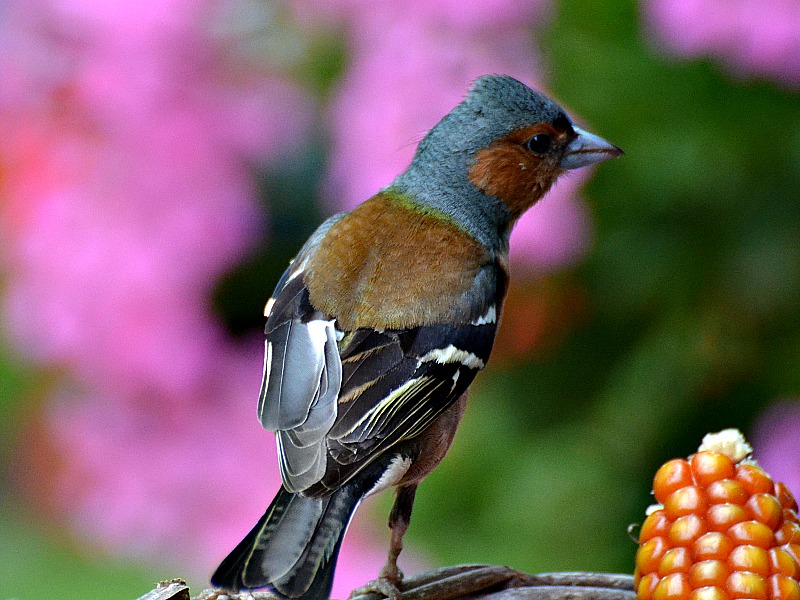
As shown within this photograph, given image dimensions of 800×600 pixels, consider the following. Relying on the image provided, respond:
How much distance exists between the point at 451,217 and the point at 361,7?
671 mm

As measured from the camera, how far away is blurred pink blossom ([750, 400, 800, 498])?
212 cm

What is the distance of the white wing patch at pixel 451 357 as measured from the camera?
63.8 inches

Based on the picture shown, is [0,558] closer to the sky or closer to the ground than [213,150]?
closer to the ground

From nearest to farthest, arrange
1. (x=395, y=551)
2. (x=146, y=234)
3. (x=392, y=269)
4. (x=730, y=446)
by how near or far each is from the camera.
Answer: (x=730, y=446) → (x=395, y=551) → (x=392, y=269) → (x=146, y=234)

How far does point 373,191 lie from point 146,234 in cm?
55

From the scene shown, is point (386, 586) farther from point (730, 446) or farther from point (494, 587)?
point (730, 446)

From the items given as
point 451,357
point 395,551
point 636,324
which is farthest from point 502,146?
point 395,551

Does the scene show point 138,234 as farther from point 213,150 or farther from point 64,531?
point 64,531

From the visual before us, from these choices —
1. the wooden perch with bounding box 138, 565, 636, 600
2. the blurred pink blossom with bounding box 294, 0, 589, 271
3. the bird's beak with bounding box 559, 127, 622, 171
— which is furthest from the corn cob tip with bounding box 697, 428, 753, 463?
the blurred pink blossom with bounding box 294, 0, 589, 271

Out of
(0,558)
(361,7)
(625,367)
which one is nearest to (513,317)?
(625,367)

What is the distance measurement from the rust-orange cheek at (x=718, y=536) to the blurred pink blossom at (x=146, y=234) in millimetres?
1170

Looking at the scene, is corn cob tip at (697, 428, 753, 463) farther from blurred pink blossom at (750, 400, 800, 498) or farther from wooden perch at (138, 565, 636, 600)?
blurred pink blossom at (750, 400, 800, 498)

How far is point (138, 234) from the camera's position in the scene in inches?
99.2

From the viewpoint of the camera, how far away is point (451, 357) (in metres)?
1.63
